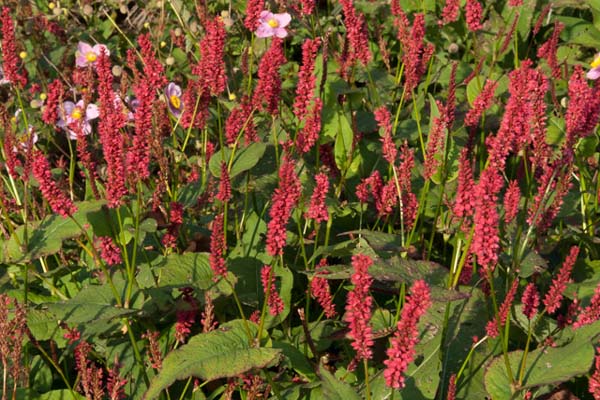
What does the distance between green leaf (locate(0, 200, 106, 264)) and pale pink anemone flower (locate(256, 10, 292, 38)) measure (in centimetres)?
143

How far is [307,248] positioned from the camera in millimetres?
3160

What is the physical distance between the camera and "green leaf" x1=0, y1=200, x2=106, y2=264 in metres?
2.73

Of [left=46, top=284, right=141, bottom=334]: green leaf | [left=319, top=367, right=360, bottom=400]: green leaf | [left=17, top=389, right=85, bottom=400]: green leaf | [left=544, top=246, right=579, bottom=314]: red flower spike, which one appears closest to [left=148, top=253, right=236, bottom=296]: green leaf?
[left=46, top=284, right=141, bottom=334]: green leaf

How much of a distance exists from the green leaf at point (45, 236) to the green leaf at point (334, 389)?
911 mm

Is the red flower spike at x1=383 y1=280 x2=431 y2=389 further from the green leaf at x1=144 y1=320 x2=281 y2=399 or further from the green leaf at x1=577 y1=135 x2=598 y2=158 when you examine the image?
the green leaf at x1=577 y1=135 x2=598 y2=158

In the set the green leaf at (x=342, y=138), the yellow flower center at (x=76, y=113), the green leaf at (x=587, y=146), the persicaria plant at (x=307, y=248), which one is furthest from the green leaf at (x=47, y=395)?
the green leaf at (x=587, y=146)

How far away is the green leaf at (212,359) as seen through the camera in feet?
7.36

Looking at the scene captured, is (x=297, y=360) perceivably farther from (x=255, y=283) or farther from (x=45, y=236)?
(x=45, y=236)

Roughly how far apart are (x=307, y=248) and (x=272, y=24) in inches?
49.4

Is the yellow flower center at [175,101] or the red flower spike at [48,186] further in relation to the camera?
the yellow flower center at [175,101]

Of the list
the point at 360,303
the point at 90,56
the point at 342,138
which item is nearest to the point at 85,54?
the point at 90,56

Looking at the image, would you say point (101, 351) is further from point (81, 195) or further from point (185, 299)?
point (81, 195)

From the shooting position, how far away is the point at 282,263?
9.48ft

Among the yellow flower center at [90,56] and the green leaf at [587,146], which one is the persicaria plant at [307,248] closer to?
the green leaf at [587,146]
